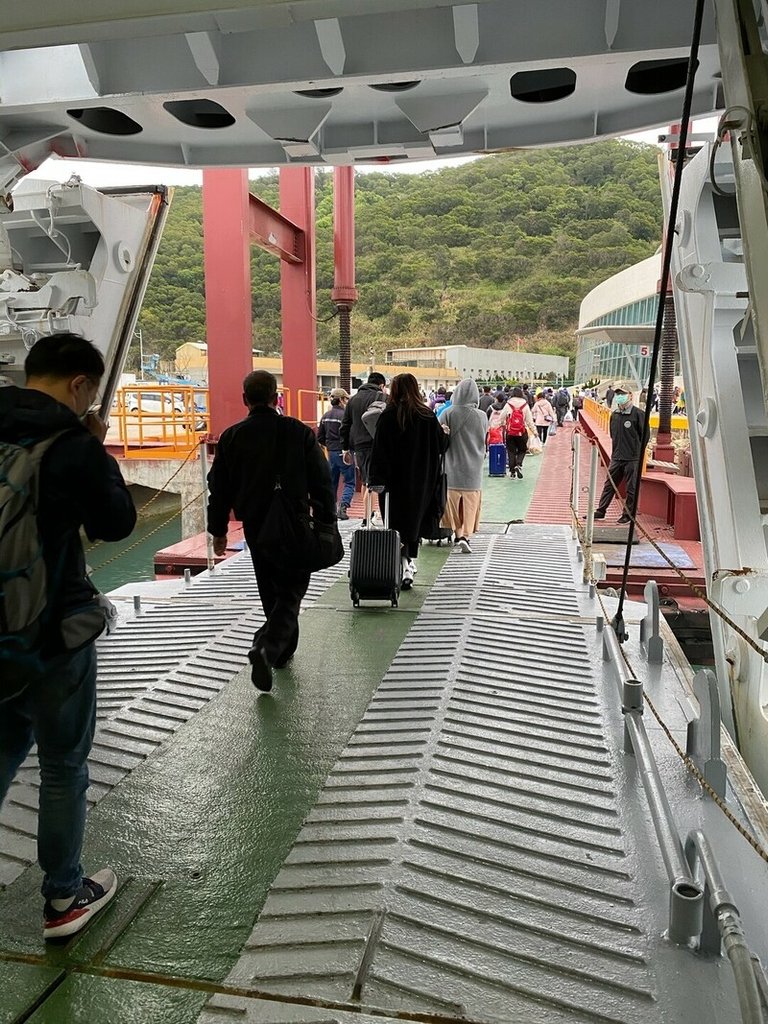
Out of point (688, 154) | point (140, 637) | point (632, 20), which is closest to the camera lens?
point (632, 20)

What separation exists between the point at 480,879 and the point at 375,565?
134 inches

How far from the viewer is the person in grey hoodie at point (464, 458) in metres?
7.18

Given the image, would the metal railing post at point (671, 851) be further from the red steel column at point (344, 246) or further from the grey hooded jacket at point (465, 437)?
the red steel column at point (344, 246)

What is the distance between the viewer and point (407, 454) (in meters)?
5.98

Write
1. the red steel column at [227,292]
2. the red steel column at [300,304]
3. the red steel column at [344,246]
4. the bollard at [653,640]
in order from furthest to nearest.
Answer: the red steel column at [344,246], the red steel column at [300,304], the red steel column at [227,292], the bollard at [653,640]

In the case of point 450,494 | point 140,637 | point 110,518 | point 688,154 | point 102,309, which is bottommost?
point 140,637

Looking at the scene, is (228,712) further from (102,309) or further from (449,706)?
(102,309)

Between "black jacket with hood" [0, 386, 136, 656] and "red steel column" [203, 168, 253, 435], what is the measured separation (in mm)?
10607

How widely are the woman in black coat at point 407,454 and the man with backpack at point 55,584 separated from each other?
371cm

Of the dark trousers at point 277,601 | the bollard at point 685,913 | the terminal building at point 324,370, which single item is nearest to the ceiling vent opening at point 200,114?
the dark trousers at point 277,601

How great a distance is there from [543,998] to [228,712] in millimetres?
2353

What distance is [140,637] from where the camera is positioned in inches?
208

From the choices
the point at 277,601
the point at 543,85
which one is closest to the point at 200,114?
the point at 543,85

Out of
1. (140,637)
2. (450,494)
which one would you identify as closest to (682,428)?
(450,494)
